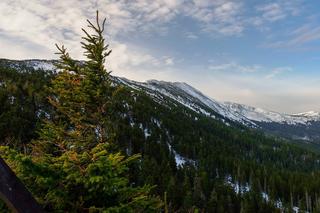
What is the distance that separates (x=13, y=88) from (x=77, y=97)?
94.7m

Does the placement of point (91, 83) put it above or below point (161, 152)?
above

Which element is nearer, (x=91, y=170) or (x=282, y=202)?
(x=91, y=170)

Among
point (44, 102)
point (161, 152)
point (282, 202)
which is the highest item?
point (44, 102)

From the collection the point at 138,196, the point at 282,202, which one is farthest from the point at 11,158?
the point at 282,202

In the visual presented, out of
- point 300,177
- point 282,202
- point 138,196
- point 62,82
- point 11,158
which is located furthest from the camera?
point 300,177

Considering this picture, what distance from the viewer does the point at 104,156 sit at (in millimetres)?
6559

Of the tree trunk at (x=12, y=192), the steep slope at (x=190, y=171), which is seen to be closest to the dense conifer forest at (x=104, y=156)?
the steep slope at (x=190, y=171)

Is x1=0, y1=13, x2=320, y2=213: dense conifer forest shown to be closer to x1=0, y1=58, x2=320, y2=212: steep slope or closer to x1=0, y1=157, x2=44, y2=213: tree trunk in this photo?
x1=0, y1=58, x2=320, y2=212: steep slope

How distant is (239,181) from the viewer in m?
140

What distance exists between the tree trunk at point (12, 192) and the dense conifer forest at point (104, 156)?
349cm

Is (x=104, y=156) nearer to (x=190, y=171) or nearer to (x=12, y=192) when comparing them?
(x=12, y=192)

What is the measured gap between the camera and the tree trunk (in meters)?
2.69

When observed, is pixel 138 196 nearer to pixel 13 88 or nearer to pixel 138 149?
pixel 13 88

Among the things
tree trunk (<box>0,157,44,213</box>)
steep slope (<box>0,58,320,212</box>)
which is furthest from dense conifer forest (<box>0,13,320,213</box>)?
tree trunk (<box>0,157,44,213</box>)
